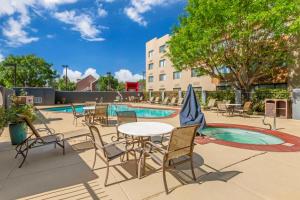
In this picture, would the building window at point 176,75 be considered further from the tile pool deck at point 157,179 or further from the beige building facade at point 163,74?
the tile pool deck at point 157,179

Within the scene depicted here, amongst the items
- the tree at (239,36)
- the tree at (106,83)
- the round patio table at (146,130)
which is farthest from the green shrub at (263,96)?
the tree at (106,83)

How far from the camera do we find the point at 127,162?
458 centimetres

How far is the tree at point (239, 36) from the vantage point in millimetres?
12659

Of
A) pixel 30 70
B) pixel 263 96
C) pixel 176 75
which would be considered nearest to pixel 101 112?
pixel 263 96

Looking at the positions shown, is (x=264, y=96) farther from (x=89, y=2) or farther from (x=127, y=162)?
(x=89, y=2)

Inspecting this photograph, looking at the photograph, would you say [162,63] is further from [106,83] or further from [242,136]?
[242,136]

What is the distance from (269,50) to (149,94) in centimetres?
1858

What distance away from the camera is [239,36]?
13.3 meters

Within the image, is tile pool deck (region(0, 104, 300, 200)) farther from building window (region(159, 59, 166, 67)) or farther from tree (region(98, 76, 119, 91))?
tree (region(98, 76, 119, 91))

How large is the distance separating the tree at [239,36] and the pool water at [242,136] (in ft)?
24.7

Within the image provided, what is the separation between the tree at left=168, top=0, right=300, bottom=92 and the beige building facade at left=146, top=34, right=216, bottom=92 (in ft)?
39.4

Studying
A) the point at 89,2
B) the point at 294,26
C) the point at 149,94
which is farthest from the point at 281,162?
the point at 149,94

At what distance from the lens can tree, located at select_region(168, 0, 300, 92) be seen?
12.7 meters

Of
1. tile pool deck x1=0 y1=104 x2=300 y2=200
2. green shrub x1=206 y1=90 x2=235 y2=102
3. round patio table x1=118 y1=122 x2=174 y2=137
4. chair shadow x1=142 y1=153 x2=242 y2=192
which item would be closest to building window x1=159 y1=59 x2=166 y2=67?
green shrub x1=206 y1=90 x2=235 y2=102
